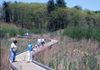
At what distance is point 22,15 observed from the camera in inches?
3068

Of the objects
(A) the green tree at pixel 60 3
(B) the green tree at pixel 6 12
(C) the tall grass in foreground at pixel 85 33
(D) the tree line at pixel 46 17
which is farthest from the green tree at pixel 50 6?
(C) the tall grass in foreground at pixel 85 33

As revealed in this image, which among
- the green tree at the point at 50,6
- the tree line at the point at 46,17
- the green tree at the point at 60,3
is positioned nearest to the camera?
the tree line at the point at 46,17

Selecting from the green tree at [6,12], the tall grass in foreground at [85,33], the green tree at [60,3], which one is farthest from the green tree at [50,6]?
the tall grass in foreground at [85,33]

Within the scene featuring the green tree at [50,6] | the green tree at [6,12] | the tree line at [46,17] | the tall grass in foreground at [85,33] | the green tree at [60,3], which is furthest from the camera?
the green tree at [60,3]

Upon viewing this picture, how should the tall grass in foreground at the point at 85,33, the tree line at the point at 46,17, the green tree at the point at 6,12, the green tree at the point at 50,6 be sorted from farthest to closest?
1. the green tree at the point at 6,12
2. the green tree at the point at 50,6
3. the tree line at the point at 46,17
4. the tall grass in foreground at the point at 85,33

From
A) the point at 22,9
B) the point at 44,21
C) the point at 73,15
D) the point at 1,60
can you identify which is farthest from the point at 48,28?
the point at 1,60

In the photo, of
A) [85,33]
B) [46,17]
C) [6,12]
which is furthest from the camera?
[6,12]

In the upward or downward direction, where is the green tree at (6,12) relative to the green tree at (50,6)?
downward

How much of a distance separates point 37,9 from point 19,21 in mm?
5412

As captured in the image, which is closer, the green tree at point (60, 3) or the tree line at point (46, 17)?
the tree line at point (46, 17)

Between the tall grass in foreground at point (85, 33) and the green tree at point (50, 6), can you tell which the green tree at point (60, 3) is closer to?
the green tree at point (50, 6)

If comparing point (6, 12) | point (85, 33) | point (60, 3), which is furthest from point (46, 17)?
point (85, 33)

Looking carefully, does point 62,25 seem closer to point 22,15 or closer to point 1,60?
point 22,15

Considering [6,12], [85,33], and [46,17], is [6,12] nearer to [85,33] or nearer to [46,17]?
[46,17]
